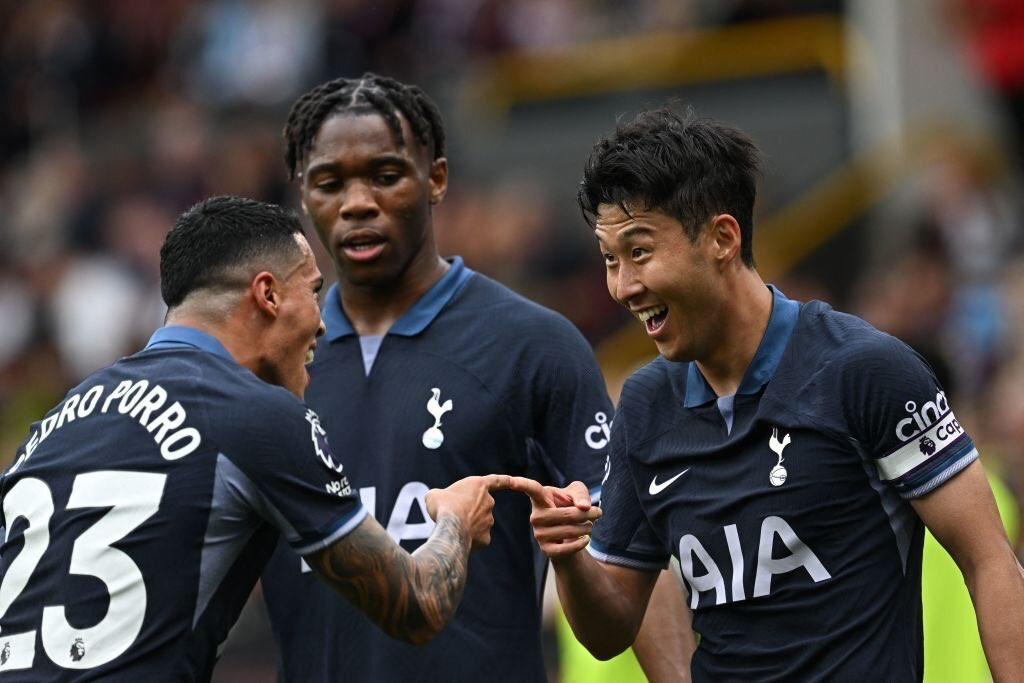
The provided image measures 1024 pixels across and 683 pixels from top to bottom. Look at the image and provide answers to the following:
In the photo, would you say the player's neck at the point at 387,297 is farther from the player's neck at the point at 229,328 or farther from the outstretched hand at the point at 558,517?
the outstretched hand at the point at 558,517

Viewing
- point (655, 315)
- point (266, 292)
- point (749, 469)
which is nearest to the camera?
point (749, 469)

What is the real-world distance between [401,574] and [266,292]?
0.82 metres

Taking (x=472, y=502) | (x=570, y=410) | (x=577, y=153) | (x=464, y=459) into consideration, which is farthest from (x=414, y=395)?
(x=577, y=153)

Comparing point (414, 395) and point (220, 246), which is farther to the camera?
point (414, 395)

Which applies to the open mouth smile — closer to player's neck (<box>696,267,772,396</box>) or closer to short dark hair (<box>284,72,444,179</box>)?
player's neck (<box>696,267,772,396</box>)

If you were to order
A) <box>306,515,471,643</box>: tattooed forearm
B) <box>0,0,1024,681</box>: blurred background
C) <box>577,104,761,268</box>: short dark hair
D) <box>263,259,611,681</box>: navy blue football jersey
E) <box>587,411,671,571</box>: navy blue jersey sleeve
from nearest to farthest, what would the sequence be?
<box>306,515,471,643</box>: tattooed forearm
<box>577,104,761,268</box>: short dark hair
<box>587,411,671,571</box>: navy blue jersey sleeve
<box>263,259,611,681</box>: navy blue football jersey
<box>0,0,1024,681</box>: blurred background

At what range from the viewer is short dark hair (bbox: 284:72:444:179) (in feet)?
16.9

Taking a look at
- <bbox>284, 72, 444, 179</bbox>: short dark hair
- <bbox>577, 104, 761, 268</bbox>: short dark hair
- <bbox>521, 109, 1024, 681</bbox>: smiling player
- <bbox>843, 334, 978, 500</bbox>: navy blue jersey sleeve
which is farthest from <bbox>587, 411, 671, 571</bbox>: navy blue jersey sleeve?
<bbox>284, 72, 444, 179</bbox>: short dark hair

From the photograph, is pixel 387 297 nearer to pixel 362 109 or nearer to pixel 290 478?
pixel 362 109

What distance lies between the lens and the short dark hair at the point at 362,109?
16.9 ft

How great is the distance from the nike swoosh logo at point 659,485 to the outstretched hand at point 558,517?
15 cm

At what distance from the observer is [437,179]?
5.31 m

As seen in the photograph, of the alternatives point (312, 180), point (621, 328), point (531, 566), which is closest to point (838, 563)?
point (531, 566)

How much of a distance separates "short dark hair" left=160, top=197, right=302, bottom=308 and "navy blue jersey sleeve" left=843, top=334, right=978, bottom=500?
1509 mm
